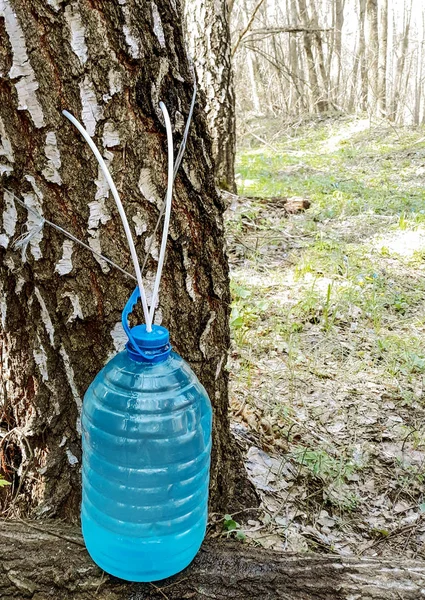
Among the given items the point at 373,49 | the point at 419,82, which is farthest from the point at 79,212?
the point at 419,82

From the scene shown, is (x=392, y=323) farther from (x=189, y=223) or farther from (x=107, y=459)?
(x=107, y=459)

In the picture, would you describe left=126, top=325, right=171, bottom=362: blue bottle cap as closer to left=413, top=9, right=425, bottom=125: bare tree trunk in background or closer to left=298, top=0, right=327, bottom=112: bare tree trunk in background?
left=298, top=0, right=327, bottom=112: bare tree trunk in background

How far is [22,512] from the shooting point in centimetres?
161

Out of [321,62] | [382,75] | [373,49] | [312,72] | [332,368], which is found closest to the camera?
[332,368]

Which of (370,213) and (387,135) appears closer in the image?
(370,213)

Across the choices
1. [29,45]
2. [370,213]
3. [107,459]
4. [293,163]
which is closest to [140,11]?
[29,45]

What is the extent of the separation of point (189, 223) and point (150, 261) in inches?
6.3

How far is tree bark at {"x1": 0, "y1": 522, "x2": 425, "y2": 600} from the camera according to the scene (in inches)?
48.7

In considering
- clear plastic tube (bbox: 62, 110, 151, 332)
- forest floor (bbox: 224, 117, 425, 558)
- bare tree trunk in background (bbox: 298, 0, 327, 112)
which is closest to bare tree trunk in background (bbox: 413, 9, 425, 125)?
bare tree trunk in background (bbox: 298, 0, 327, 112)

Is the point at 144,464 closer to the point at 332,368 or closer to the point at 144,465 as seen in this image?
the point at 144,465

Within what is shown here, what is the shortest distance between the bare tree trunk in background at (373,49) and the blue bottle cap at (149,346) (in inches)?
548

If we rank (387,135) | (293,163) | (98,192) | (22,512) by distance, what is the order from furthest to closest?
1. (387,135)
2. (293,163)
3. (22,512)
4. (98,192)

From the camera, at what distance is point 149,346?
1070mm

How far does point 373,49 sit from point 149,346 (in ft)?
48.6
